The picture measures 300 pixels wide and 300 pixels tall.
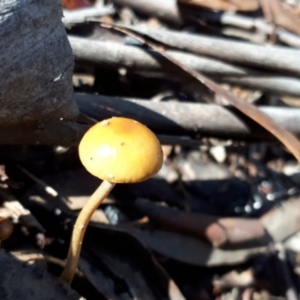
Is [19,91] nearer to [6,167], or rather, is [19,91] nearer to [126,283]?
[6,167]

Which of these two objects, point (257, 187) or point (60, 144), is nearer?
point (60, 144)

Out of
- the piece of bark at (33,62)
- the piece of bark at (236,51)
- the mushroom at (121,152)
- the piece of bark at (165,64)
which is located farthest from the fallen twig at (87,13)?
the mushroom at (121,152)

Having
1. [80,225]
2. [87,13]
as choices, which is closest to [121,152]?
[80,225]

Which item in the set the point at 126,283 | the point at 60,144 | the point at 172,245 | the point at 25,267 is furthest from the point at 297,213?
the point at 25,267

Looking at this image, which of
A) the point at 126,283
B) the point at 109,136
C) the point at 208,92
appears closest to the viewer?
the point at 109,136

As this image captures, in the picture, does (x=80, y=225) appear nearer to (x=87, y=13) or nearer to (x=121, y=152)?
(x=121, y=152)

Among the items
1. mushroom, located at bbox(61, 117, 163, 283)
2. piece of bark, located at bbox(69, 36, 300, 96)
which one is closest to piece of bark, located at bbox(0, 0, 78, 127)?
mushroom, located at bbox(61, 117, 163, 283)

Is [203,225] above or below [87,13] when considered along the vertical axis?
below
